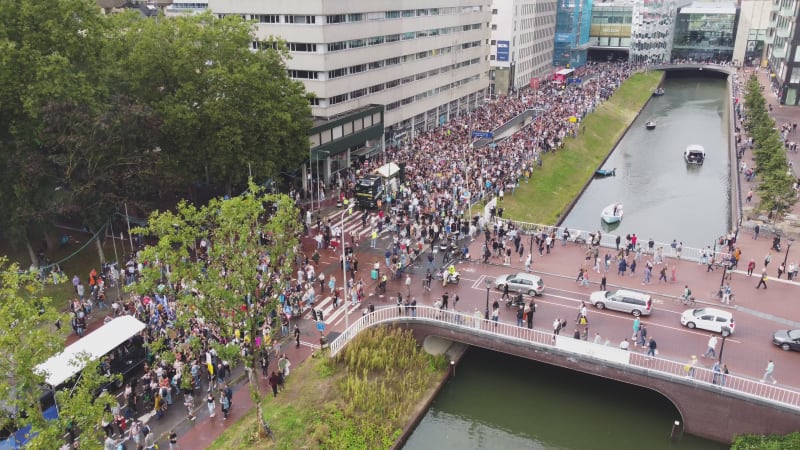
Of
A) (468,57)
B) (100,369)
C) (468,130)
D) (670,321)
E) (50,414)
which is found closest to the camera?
(50,414)

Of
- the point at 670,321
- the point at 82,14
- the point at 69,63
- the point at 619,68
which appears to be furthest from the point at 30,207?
the point at 619,68

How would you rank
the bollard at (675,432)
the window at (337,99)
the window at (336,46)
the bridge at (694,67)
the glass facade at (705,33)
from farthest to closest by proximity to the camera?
the glass facade at (705,33) → the bridge at (694,67) → the window at (337,99) → the window at (336,46) → the bollard at (675,432)

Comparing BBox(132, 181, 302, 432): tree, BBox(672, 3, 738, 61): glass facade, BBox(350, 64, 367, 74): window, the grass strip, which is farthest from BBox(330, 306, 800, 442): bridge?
BBox(672, 3, 738, 61): glass facade

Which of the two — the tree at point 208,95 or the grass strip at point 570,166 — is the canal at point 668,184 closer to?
the grass strip at point 570,166

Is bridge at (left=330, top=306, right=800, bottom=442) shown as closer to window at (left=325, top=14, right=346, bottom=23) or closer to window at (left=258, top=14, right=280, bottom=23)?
window at (left=325, top=14, right=346, bottom=23)

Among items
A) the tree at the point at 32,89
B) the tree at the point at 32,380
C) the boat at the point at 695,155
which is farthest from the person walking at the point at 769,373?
the boat at the point at 695,155

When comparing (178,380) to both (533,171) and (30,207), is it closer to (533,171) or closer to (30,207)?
(30,207)

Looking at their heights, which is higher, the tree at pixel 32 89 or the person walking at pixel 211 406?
the tree at pixel 32 89
